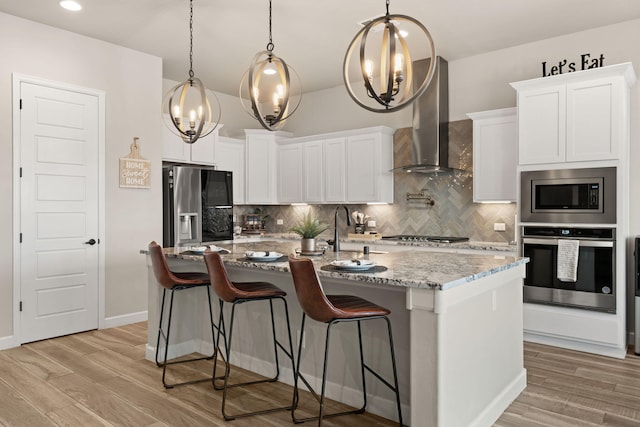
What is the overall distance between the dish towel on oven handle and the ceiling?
80.5 inches

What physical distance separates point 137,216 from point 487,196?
3.76 metres

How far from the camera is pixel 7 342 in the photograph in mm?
4102

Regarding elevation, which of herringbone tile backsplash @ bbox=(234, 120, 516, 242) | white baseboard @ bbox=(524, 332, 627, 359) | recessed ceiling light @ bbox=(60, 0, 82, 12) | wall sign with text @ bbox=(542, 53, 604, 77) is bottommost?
white baseboard @ bbox=(524, 332, 627, 359)

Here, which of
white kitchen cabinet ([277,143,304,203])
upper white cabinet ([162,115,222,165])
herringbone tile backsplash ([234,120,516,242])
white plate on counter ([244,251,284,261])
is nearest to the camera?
white plate on counter ([244,251,284,261])

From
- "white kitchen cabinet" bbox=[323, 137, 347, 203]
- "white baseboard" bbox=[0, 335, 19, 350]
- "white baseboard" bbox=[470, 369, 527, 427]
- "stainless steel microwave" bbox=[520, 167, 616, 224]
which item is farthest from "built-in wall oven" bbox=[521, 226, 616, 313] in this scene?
"white baseboard" bbox=[0, 335, 19, 350]

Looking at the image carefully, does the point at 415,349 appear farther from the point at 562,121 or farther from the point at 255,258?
the point at 562,121

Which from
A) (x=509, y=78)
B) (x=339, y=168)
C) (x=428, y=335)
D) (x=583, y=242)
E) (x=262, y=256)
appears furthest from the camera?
(x=339, y=168)

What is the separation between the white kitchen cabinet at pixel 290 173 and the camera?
21.2 feet

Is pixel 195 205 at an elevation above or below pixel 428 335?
above

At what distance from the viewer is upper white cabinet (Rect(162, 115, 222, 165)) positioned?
560 centimetres

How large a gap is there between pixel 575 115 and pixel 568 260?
4.16 feet

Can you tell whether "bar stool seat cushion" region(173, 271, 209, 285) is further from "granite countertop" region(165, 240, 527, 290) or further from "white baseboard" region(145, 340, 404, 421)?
"white baseboard" region(145, 340, 404, 421)

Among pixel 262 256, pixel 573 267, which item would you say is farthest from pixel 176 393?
pixel 573 267

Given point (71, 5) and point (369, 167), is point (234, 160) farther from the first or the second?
point (71, 5)
